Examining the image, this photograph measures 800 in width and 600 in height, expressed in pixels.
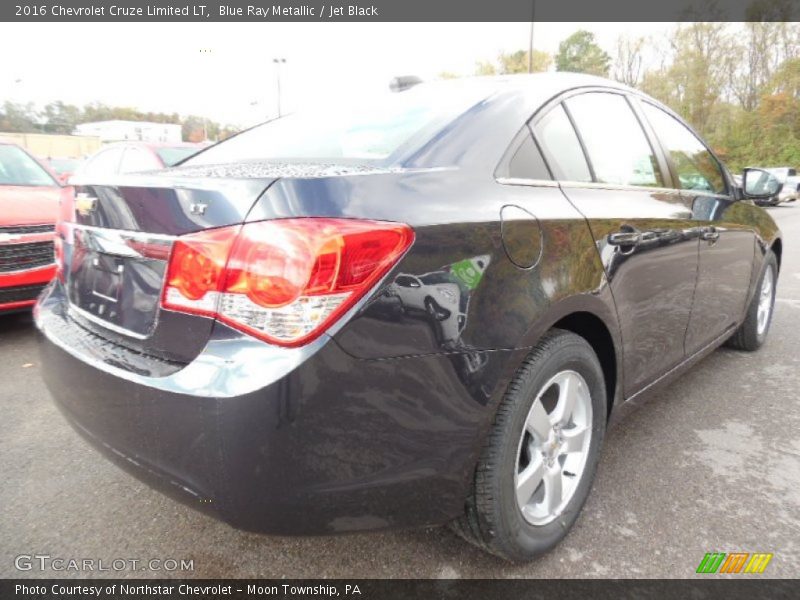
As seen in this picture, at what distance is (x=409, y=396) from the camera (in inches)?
51.6

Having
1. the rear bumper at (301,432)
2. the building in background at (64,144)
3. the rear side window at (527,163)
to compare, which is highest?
the building in background at (64,144)

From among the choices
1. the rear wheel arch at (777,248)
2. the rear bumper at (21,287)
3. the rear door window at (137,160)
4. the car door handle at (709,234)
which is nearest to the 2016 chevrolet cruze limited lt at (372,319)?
the car door handle at (709,234)

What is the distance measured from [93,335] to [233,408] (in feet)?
2.21

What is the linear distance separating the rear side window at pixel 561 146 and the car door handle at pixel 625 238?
0.77ft

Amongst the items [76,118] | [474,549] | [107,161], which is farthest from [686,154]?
[76,118]

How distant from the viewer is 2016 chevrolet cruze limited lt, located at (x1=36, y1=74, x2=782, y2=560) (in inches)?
47.9

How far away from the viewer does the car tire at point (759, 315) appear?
3617 mm

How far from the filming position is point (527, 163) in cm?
174

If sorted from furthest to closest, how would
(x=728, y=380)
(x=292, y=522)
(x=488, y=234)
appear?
(x=728, y=380) < (x=488, y=234) < (x=292, y=522)

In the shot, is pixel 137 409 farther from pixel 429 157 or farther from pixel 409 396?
pixel 429 157

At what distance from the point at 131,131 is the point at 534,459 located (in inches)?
2139

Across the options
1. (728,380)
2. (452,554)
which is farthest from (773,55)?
(452,554)

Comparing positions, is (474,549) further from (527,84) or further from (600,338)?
(527,84)

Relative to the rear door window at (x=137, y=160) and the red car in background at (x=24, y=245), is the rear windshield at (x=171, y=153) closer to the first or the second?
the rear door window at (x=137, y=160)
